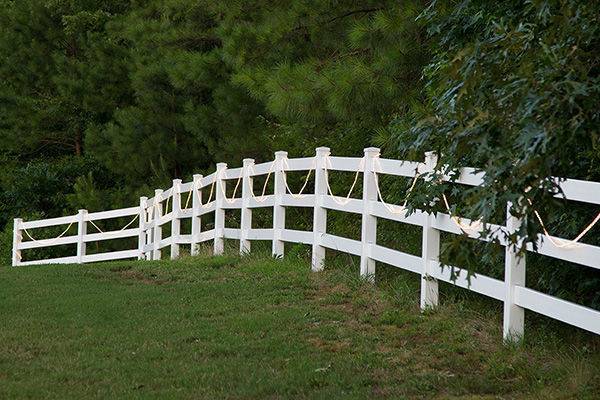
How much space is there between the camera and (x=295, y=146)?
72.6 feet

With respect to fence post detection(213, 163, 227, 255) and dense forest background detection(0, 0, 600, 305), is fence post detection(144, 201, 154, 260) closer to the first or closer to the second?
dense forest background detection(0, 0, 600, 305)

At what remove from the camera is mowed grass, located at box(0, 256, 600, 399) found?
24.6 ft

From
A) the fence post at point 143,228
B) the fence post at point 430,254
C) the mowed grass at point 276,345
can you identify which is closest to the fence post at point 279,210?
the mowed grass at point 276,345

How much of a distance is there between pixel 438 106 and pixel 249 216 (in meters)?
9.76

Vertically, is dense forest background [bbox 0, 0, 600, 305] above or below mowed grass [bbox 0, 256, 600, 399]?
above

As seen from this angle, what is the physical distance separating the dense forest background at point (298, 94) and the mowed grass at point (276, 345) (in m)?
0.95

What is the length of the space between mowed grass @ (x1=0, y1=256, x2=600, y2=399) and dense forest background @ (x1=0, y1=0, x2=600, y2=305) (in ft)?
3.12

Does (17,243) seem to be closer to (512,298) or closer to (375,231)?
(375,231)

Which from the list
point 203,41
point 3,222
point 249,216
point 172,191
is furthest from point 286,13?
point 3,222

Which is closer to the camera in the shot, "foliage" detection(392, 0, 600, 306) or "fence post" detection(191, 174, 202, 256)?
"foliage" detection(392, 0, 600, 306)

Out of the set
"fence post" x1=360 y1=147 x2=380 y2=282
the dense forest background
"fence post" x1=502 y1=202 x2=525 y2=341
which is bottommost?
"fence post" x1=502 y1=202 x2=525 y2=341

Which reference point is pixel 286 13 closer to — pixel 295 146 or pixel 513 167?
pixel 295 146

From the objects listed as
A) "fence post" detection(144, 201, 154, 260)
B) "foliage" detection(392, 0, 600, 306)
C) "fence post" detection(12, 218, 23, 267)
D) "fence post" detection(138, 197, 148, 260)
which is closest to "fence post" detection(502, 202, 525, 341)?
"foliage" detection(392, 0, 600, 306)

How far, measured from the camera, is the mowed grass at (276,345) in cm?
748
